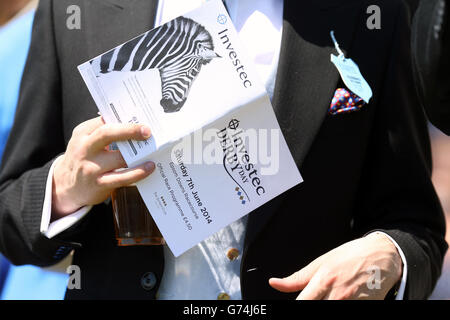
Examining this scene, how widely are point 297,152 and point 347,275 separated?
326 millimetres

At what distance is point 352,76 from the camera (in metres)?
1.42

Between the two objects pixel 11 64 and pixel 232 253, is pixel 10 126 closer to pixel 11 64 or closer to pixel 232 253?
pixel 11 64

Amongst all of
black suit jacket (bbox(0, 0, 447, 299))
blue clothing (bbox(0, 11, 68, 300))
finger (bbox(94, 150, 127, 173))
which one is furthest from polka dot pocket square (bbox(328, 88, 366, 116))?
blue clothing (bbox(0, 11, 68, 300))

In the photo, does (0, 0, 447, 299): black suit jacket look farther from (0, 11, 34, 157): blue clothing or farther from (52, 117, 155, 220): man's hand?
(0, 11, 34, 157): blue clothing

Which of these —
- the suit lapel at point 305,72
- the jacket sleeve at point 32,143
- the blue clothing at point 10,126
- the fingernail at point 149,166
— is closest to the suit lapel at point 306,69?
the suit lapel at point 305,72

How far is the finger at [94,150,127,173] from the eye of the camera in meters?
1.24

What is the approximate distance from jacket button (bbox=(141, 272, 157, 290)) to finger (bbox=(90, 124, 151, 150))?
1.16 ft

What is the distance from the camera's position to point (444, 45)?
897 millimetres

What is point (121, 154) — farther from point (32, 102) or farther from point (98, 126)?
point (32, 102)

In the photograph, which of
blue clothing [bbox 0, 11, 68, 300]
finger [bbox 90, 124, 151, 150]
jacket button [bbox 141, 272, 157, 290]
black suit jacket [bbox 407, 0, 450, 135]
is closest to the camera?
black suit jacket [bbox 407, 0, 450, 135]

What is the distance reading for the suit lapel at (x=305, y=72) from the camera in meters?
1.39

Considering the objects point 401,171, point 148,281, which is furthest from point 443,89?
point 148,281

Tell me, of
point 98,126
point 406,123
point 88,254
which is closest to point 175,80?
point 98,126
